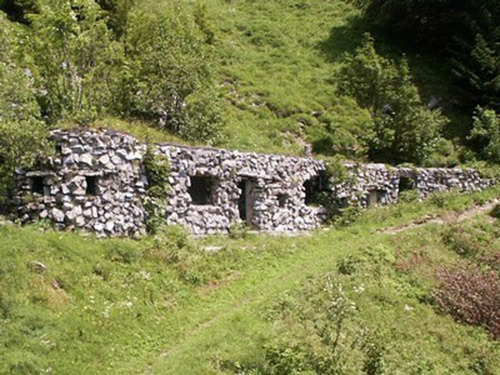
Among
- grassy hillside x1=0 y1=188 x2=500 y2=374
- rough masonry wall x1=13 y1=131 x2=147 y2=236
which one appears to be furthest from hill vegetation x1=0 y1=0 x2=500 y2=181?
grassy hillside x1=0 y1=188 x2=500 y2=374

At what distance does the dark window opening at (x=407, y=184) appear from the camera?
2552cm

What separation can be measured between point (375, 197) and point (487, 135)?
10620mm

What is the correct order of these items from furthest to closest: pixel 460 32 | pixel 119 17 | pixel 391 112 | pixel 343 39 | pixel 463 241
→ pixel 343 39
pixel 460 32
pixel 391 112
pixel 119 17
pixel 463 241

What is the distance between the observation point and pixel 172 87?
69.9 ft

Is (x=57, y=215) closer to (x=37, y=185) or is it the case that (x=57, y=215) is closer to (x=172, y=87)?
(x=37, y=185)

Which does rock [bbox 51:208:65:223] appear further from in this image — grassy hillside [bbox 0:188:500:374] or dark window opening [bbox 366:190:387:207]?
dark window opening [bbox 366:190:387:207]

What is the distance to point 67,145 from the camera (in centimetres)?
1518

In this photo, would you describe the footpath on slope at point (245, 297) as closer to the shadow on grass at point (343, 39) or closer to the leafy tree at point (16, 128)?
the leafy tree at point (16, 128)

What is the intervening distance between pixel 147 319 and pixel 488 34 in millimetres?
32789

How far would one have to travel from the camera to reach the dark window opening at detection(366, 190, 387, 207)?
24.1 meters

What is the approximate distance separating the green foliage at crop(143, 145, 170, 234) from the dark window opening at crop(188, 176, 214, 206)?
2.45 metres

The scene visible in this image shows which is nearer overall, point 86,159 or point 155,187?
point 86,159

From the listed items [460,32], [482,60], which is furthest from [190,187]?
[460,32]

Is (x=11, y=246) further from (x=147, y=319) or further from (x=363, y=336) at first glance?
(x=363, y=336)
